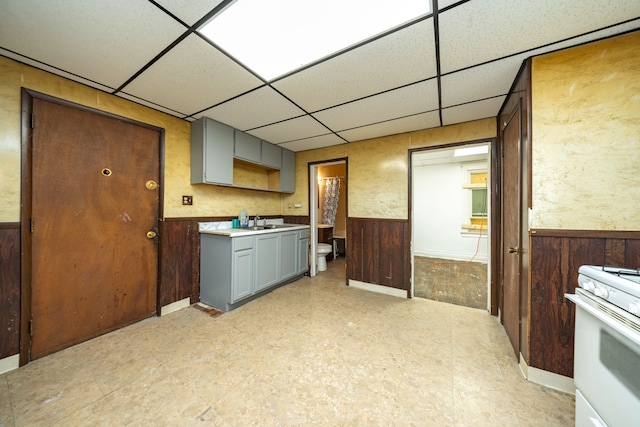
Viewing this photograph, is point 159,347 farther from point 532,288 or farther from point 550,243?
point 550,243

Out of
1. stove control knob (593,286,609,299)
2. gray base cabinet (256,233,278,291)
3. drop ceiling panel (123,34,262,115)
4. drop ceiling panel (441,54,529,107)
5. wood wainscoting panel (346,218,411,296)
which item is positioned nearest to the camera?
stove control knob (593,286,609,299)

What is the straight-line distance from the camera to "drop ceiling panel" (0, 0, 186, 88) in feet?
3.79

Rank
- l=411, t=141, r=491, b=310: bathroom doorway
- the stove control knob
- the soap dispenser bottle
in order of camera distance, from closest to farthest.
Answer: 1. the stove control knob
2. the soap dispenser bottle
3. l=411, t=141, r=491, b=310: bathroom doorway

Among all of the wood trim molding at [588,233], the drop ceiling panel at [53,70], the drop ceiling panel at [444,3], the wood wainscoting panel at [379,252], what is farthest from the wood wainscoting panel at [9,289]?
the wood trim molding at [588,233]

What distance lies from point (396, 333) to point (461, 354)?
1.72 ft

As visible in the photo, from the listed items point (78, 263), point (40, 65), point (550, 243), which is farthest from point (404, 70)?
point (78, 263)

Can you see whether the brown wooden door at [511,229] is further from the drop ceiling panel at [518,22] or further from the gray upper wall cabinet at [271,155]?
the gray upper wall cabinet at [271,155]

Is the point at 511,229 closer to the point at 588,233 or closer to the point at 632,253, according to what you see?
the point at 588,233

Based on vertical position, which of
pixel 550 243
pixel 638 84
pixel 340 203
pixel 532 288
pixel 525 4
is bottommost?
pixel 532 288

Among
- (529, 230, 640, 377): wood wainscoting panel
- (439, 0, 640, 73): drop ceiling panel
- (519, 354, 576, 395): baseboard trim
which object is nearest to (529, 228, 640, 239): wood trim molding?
(529, 230, 640, 377): wood wainscoting panel

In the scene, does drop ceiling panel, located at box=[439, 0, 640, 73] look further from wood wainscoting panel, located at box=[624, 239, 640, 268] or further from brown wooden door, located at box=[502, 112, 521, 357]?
wood wainscoting panel, located at box=[624, 239, 640, 268]

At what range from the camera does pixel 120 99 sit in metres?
2.11

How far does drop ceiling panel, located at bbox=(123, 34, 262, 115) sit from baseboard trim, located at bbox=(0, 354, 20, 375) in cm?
224

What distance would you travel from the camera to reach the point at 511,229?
1.94m
